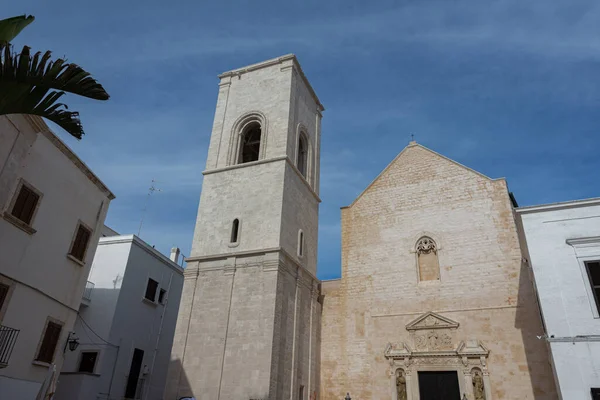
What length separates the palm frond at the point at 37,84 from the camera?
553cm

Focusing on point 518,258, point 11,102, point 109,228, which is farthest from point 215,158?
point 11,102

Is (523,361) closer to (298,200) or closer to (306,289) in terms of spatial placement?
(306,289)

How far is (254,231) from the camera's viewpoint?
679 inches

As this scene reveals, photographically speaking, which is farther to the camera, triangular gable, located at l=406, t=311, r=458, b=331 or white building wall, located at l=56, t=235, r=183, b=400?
white building wall, located at l=56, t=235, r=183, b=400

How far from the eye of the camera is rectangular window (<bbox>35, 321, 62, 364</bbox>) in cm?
1252

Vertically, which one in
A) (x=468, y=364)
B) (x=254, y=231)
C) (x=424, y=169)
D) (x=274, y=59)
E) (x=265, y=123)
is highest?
(x=274, y=59)

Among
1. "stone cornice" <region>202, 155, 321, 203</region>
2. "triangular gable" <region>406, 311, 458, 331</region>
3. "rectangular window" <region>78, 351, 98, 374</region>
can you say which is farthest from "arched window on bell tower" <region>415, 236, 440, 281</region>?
"rectangular window" <region>78, 351, 98, 374</region>

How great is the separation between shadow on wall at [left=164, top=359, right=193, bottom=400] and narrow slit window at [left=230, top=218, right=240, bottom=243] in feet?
14.4

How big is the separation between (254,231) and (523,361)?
30.8 feet

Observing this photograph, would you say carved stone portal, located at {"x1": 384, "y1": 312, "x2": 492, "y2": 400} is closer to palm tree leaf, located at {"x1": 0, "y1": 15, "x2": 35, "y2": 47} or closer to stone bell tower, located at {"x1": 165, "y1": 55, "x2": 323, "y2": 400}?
stone bell tower, located at {"x1": 165, "y1": 55, "x2": 323, "y2": 400}

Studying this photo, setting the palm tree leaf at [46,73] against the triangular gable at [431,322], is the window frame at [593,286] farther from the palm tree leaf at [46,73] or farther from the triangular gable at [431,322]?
the palm tree leaf at [46,73]

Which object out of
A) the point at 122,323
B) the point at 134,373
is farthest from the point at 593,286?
the point at 134,373

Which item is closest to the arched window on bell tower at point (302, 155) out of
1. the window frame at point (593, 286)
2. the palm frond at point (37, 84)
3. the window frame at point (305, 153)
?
the window frame at point (305, 153)

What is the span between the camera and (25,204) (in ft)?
39.9
